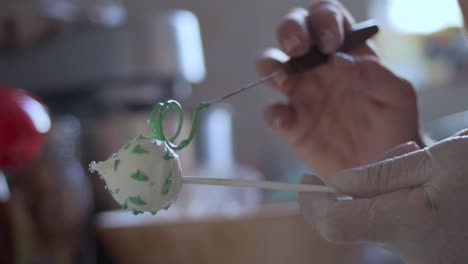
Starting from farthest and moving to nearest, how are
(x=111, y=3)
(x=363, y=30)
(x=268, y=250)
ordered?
(x=111, y=3)
(x=268, y=250)
(x=363, y=30)

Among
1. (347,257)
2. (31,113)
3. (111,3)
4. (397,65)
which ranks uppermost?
(111,3)

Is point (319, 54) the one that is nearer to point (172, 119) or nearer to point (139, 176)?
point (139, 176)

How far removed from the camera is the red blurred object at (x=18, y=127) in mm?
632

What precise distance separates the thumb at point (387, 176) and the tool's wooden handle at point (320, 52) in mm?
203

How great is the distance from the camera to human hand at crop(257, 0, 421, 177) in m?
0.55

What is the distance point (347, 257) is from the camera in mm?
827

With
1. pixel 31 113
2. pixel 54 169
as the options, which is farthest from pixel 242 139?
pixel 31 113

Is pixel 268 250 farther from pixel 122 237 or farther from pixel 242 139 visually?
pixel 242 139

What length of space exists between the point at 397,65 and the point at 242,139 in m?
0.48

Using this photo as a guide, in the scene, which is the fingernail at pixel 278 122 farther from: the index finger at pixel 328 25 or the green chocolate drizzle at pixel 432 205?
the green chocolate drizzle at pixel 432 205

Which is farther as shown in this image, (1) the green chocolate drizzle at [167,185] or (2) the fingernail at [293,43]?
(2) the fingernail at [293,43]

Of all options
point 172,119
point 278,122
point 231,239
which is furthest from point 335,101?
point 172,119

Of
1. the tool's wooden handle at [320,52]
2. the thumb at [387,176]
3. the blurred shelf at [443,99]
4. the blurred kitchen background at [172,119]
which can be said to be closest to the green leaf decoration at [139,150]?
the thumb at [387,176]

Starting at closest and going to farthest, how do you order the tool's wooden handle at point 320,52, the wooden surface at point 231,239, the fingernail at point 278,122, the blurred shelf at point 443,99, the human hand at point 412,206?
the human hand at point 412,206 < the tool's wooden handle at point 320,52 < the fingernail at point 278,122 < the wooden surface at point 231,239 < the blurred shelf at point 443,99
